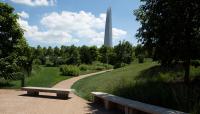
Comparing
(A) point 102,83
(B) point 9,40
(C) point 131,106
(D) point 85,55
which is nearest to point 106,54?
(D) point 85,55

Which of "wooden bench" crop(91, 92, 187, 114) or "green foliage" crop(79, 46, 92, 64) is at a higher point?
"green foliage" crop(79, 46, 92, 64)

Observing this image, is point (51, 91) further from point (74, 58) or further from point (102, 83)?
point (74, 58)

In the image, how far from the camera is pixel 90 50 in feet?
195

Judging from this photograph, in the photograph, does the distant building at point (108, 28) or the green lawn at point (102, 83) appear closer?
the green lawn at point (102, 83)

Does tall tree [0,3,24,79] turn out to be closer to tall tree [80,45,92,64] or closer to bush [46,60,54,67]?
bush [46,60,54,67]

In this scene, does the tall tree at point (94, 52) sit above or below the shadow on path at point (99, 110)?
above

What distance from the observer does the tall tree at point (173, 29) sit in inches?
572

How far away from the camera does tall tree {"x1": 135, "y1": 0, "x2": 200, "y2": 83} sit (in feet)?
47.6

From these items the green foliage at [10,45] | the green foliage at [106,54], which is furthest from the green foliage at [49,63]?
the green foliage at [10,45]

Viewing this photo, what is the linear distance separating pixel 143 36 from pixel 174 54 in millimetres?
1751

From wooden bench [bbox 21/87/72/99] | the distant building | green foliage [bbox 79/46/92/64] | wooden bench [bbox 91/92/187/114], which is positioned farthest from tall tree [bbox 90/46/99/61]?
the distant building

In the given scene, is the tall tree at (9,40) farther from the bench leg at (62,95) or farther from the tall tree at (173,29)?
the tall tree at (173,29)

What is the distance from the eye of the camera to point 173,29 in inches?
572

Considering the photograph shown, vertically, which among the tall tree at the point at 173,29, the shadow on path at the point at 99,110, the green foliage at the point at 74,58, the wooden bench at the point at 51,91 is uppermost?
the tall tree at the point at 173,29
